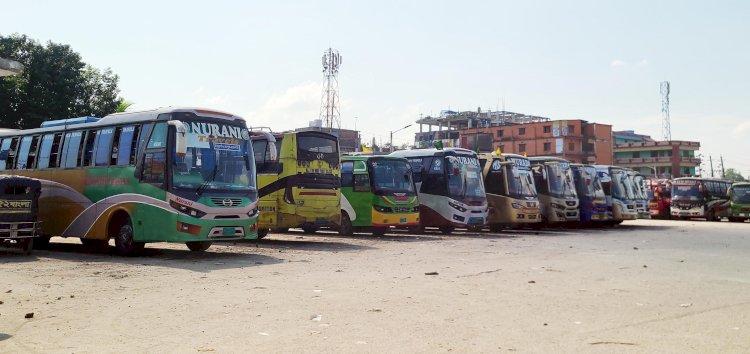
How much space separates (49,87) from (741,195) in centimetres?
3820

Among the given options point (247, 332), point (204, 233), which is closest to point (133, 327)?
point (247, 332)

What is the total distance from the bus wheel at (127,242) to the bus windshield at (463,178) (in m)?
11.8

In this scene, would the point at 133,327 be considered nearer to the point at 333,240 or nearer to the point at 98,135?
the point at 98,135

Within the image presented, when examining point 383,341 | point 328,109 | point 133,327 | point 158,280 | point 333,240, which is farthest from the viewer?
point 328,109

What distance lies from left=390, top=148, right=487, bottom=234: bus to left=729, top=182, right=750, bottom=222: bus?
22.9m

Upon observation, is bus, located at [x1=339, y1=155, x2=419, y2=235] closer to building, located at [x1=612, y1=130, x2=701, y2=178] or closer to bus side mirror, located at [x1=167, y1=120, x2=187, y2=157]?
bus side mirror, located at [x1=167, y1=120, x2=187, y2=157]

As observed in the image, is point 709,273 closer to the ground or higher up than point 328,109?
closer to the ground

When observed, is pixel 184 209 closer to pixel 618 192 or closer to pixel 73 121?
pixel 73 121

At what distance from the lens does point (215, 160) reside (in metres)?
14.0

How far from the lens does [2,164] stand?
1789 cm

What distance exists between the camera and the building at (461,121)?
10191cm

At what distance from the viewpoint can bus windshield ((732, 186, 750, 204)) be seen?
3906 cm

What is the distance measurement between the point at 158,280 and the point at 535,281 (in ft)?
19.1

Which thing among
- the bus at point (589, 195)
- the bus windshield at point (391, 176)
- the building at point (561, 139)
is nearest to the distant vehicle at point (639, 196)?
the bus at point (589, 195)
